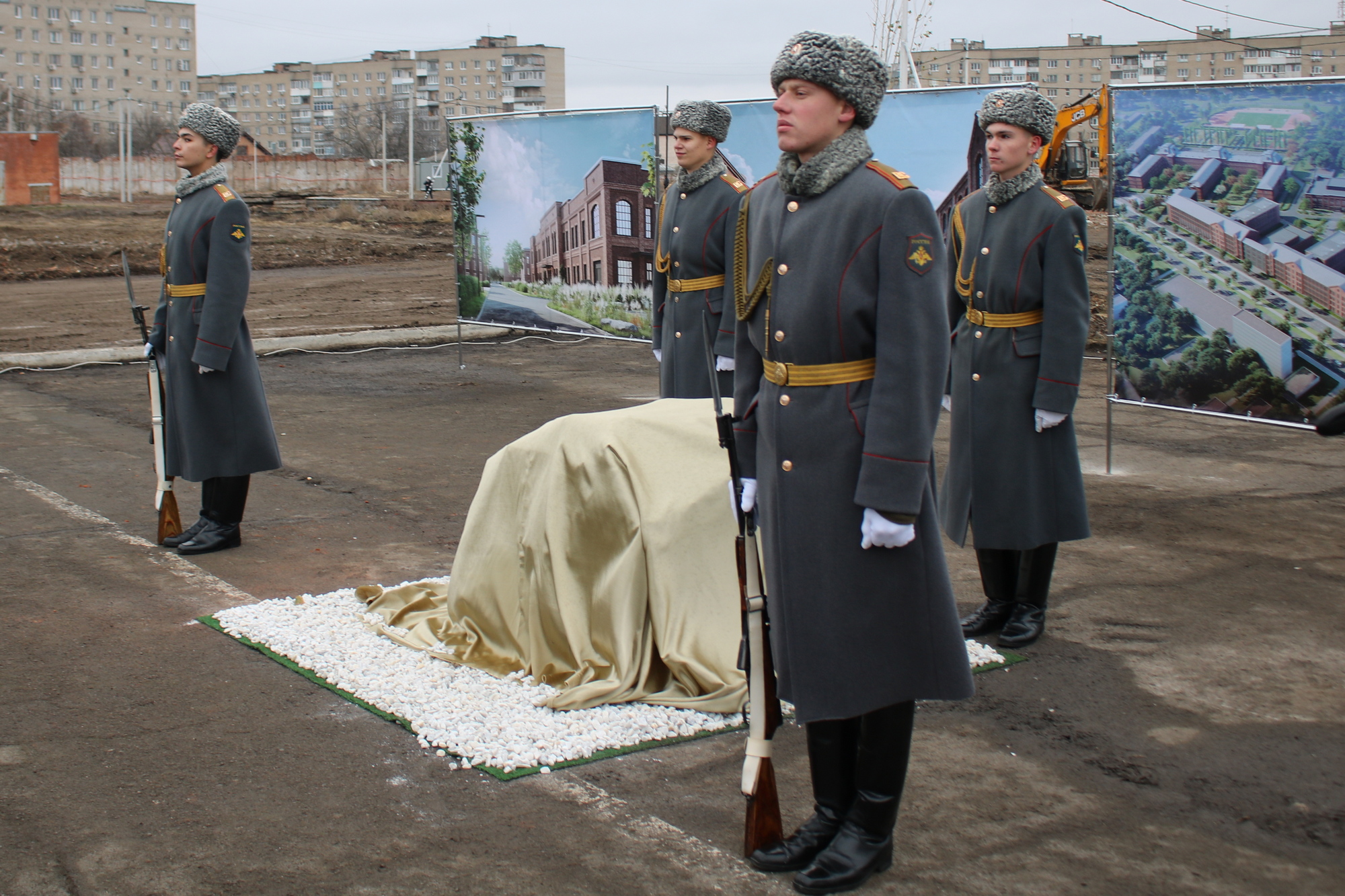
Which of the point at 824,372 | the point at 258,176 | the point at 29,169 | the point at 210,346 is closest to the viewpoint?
the point at 824,372

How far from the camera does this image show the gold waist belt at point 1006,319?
4465 mm

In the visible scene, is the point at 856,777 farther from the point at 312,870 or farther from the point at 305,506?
the point at 305,506

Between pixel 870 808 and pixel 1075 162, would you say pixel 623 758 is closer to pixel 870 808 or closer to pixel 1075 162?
pixel 870 808

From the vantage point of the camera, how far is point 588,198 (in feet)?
35.0

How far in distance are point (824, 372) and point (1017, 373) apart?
2.01 meters

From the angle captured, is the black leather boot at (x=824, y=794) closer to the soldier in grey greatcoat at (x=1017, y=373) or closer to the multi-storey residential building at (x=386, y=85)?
the soldier in grey greatcoat at (x=1017, y=373)

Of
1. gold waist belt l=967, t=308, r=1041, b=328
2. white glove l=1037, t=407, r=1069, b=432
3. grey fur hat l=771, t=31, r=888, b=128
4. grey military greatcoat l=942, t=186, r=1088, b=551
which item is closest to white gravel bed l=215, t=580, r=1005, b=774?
grey military greatcoat l=942, t=186, r=1088, b=551

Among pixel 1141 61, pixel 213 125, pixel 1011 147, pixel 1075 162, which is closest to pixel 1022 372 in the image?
pixel 1011 147

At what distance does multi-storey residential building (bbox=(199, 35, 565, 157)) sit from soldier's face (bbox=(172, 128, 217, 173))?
12029cm

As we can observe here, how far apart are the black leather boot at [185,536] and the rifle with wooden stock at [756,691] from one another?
3813 mm

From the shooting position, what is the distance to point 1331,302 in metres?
7.19

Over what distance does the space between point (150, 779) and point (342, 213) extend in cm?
3325

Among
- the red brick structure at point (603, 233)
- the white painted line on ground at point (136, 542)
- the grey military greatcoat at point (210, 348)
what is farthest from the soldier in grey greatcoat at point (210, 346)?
the red brick structure at point (603, 233)

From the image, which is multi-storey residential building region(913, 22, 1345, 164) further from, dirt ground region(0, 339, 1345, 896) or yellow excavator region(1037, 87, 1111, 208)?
dirt ground region(0, 339, 1345, 896)
